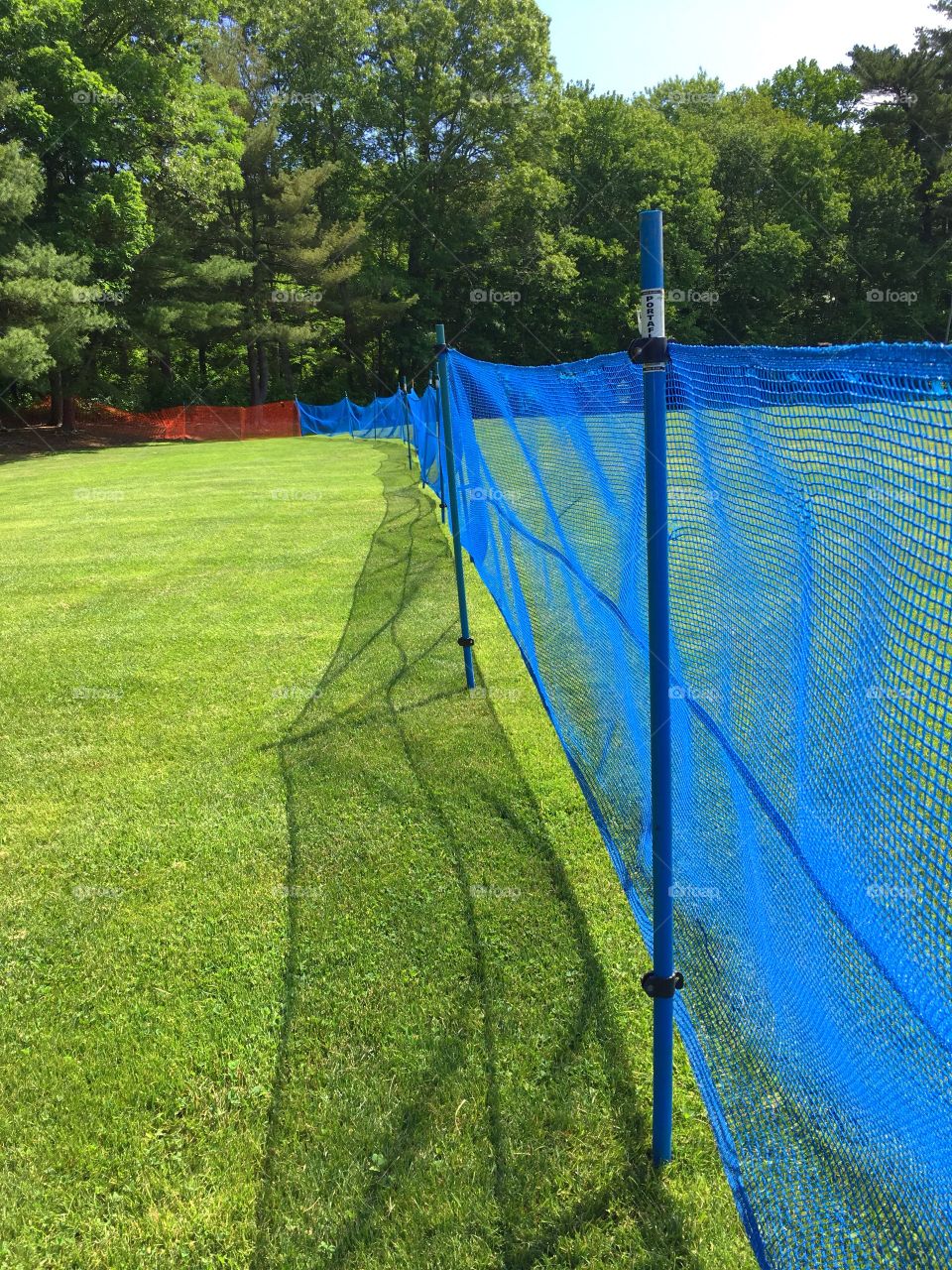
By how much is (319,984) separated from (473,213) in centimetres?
4163

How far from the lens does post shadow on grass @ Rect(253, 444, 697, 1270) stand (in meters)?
1.97

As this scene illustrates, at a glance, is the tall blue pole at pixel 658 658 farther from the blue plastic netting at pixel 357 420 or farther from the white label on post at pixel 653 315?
the blue plastic netting at pixel 357 420

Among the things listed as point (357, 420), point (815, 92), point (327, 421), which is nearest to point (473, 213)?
point (327, 421)

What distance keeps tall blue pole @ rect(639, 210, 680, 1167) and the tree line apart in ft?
104

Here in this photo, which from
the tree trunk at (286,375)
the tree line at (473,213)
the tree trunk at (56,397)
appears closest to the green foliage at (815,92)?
the tree line at (473,213)

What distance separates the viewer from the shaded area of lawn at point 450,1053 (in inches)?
76.2

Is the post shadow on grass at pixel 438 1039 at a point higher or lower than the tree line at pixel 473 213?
lower

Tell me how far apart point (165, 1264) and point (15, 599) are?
23.7ft

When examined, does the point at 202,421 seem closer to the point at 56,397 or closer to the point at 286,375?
the point at 56,397

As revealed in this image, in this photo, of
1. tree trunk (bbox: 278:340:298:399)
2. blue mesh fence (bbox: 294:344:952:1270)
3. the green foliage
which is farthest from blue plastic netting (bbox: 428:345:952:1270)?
Result: the green foliage

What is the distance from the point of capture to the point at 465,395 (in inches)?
253

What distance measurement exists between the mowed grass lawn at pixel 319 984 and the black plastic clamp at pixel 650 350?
197 cm

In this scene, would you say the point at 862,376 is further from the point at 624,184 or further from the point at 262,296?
the point at 624,184

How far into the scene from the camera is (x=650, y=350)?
181cm
